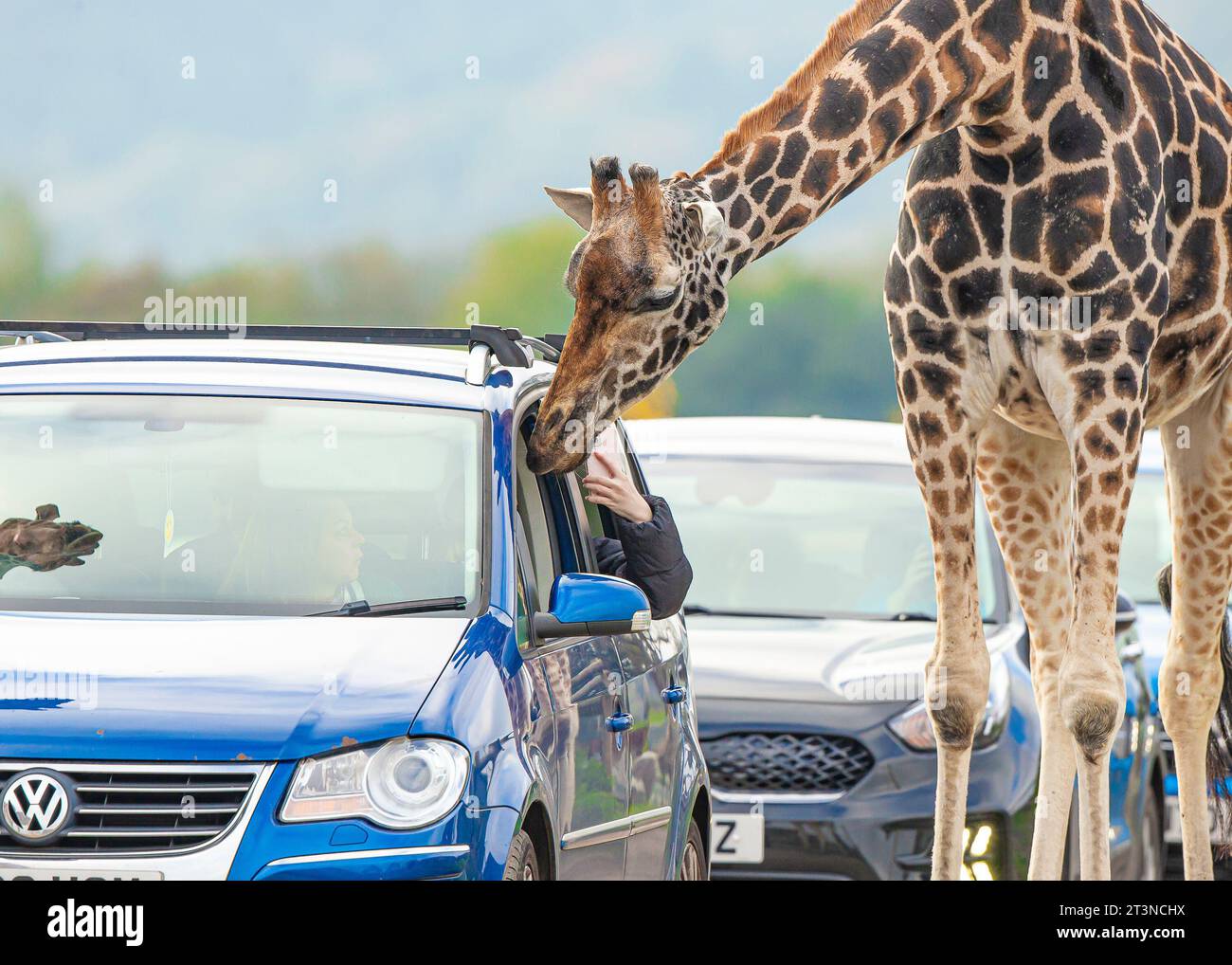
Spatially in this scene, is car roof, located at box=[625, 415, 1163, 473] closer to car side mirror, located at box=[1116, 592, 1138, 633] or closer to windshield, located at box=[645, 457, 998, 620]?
windshield, located at box=[645, 457, 998, 620]

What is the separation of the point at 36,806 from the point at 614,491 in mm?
1951

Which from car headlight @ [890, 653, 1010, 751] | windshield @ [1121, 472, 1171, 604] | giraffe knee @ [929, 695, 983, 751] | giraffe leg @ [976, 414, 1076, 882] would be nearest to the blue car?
giraffe knee @ [929, 695, 983, 751]

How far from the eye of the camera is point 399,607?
494 centimetres

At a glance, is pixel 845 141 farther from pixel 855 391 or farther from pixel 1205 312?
pixel 855 391

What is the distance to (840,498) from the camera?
8.87 m

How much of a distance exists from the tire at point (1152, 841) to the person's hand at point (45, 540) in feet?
17.2

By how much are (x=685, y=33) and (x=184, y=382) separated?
5461 centimetres

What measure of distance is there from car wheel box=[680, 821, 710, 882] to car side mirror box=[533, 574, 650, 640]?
1.30 metres

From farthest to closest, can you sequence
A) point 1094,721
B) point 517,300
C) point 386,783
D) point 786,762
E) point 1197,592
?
point 517,300, point 786,762, point 1197,592, point 1094,721, point 386,783

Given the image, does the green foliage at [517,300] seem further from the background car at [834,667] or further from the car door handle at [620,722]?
the car door handle at [620,722]

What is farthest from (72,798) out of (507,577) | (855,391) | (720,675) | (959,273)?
(855,391)

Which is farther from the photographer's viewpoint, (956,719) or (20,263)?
(20,263)

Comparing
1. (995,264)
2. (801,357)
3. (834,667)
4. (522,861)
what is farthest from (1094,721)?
(801,357)

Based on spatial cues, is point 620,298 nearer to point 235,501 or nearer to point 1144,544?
point 235,501
